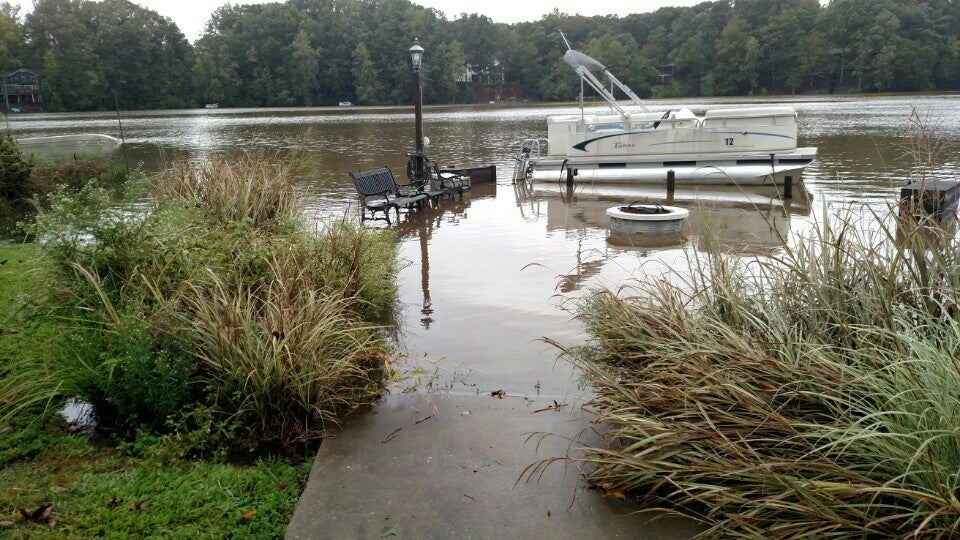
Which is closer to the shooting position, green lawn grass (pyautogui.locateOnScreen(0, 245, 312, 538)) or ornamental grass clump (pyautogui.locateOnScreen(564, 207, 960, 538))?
ornamental grass clump (pyautogui.locateOnScreen(564, 207, 960, 538))

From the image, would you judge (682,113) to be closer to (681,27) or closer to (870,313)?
(870,313)

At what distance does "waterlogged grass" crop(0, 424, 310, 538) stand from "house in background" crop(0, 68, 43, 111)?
96.3 metres

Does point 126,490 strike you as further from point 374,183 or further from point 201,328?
point 374,183

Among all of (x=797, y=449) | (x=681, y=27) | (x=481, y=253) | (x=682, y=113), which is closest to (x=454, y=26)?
(x=681, y=27)

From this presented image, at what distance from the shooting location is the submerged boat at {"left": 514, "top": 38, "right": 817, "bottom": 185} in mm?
18656

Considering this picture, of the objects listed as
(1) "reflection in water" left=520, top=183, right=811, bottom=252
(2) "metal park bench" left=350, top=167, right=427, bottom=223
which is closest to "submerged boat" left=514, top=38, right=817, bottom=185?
(1) "reflection in water" left=520, top=183, right=811, bottom=252

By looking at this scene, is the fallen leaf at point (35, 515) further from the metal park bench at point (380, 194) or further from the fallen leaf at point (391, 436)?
the metal park bench at point (380, 194)

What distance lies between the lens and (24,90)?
85.8 meters

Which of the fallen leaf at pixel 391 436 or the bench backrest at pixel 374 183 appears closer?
the fallen leaf at pixel 391 436

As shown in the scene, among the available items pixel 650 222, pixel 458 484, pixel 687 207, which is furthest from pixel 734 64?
pixel 458 484

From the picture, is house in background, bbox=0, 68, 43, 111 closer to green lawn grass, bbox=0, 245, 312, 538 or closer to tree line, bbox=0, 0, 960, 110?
tree line, bbox=0, 0, 960, 110

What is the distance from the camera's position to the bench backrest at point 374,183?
13.1 metres

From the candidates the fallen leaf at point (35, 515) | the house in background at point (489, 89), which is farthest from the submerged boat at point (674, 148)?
the house in background at point (489, 89)

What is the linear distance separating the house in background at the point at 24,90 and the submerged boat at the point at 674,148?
85224mm
